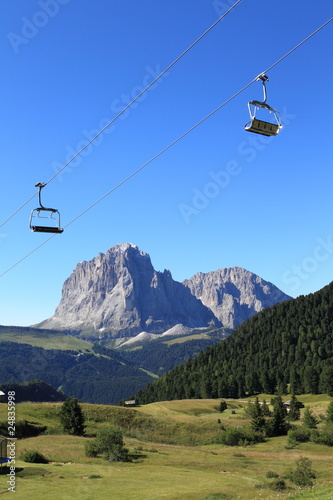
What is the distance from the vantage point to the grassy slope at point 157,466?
4188 cm

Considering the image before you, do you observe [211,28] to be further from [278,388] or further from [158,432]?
[278,388]

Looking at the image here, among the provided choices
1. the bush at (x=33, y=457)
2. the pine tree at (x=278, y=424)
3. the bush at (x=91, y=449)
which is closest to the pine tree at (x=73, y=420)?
the bush at (x=91, y=449)

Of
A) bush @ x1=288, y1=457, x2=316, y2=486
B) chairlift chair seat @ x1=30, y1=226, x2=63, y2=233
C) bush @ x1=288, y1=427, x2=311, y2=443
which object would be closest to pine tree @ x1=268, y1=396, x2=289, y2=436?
bush @ x1=288, y1=427, x2=311, y2=443

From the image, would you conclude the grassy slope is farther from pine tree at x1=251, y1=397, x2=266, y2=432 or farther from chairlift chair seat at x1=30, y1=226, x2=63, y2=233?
chairlift chair seat at x1=30, y1=226, x2=63, y2=233

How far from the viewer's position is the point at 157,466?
61531 mm

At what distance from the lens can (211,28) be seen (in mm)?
18656

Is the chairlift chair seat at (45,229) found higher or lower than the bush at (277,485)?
higher

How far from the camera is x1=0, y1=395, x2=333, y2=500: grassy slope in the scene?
41875mm

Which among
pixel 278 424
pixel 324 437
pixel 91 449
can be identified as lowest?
pixel 324 437

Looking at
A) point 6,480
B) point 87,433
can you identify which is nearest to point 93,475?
point 6,480

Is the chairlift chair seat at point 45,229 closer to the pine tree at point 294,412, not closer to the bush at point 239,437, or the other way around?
the bush at point 239,437

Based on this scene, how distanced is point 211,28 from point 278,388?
632 feet

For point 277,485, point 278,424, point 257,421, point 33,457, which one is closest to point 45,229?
point 277,485

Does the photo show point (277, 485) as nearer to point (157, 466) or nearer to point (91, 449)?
point (157, 466)
